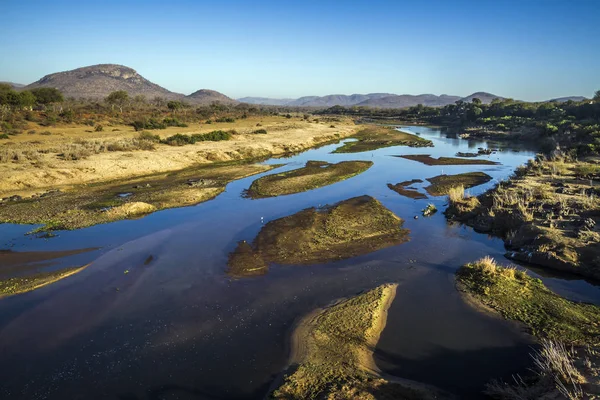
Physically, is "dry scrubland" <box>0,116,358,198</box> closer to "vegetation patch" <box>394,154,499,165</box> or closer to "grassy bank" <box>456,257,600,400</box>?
"vegetation patch" <box>394,154,499,165</box>

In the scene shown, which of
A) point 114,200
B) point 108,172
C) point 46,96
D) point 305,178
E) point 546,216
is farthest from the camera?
point 46,96

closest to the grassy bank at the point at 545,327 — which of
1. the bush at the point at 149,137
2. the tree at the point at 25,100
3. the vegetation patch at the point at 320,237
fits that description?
the vegetation patch at the point at 320,237

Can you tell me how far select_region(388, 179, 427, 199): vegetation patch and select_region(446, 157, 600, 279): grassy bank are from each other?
129 inches

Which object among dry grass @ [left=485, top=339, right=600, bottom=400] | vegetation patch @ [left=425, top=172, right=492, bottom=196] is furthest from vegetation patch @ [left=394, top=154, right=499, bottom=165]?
dry grass @ [left=485, top=339, right=600, bottom=400]

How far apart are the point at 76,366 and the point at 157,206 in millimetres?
13514

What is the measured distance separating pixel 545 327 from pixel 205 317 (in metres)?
9.53

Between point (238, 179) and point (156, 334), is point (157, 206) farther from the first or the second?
point (156, 334)

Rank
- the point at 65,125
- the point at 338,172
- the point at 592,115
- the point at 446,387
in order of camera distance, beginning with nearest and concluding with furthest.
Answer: the point at 446,387 < the point at 338,172 < the point at 65,125 < the point at 592,115

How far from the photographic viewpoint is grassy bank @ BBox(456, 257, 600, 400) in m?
6.75

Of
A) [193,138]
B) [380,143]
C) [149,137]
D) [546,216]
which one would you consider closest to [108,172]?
[149,137]

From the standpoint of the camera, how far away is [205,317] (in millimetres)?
10586

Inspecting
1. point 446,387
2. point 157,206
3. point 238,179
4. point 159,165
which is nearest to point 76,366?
point 446,387

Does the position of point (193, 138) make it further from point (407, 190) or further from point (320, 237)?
point (320, 237)

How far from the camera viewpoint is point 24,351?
9.19 m
